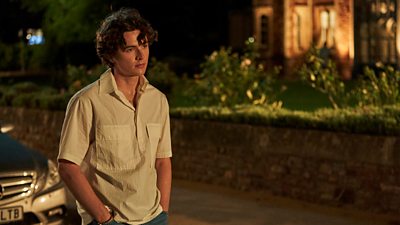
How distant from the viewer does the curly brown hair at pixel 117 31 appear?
449cm

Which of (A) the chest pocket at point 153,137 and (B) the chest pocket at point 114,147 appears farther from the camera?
(A) the chest pocket at point 153,137

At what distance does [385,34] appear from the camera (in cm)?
2669

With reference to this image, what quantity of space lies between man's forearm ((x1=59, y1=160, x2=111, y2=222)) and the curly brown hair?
536mm

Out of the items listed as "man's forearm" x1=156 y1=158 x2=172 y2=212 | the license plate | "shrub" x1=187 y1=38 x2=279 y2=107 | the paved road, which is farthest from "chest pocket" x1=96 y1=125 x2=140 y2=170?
"shrub" x1=187 y1=38 x2=279 y2=107

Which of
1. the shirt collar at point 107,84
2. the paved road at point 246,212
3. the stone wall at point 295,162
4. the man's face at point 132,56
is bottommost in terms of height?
the paved road at point 246,212

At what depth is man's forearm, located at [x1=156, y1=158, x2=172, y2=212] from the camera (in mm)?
4684

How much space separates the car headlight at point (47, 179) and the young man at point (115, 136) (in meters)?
4.89

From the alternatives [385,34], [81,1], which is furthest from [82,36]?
[385,34]

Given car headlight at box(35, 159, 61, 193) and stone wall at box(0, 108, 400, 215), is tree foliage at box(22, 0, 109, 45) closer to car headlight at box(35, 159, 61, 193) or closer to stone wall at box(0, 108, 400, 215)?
stone wall at box(0, 108, 400, 215)

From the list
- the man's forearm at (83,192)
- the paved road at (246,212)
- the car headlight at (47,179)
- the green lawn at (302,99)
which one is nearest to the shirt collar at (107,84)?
the man's forearm at (83,192)

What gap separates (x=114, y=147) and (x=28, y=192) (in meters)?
4.96

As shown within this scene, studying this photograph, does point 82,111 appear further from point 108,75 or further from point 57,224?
point 57,224

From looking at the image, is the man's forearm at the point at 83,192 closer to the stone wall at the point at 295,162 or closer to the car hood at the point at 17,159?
the car hood at the point at 17,159

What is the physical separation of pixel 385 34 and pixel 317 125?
15.9 metres
